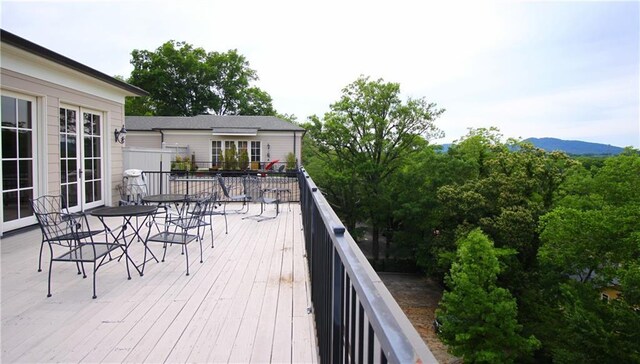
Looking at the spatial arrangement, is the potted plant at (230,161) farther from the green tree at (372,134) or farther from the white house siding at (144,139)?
the green tree at (372,134)

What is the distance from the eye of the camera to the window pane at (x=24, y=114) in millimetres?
5730

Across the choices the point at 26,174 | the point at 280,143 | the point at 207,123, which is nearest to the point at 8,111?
the point at 26,174

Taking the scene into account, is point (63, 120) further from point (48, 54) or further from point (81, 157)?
point (48, 54)

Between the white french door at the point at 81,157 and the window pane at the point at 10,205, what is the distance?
1009mm

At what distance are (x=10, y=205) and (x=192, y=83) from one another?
33353 millimetres

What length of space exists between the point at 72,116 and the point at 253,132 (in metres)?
14.4

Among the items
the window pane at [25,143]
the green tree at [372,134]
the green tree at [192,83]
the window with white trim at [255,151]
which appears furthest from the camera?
the green tree at [192,83]

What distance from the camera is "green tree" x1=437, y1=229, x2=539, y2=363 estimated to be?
14266 millimetres

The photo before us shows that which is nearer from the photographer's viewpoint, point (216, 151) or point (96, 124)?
point (96, 124)

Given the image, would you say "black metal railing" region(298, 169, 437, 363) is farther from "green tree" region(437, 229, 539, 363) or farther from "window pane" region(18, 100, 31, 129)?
"green tree" region(437, 229, 539, 363)

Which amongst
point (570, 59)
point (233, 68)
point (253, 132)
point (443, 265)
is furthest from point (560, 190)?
point (233, 68)

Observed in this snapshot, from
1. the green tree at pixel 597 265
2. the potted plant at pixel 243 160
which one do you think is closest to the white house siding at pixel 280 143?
the potted plant at pixel 243 160

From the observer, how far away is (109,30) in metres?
16.3

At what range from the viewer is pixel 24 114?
5836 millimetres
